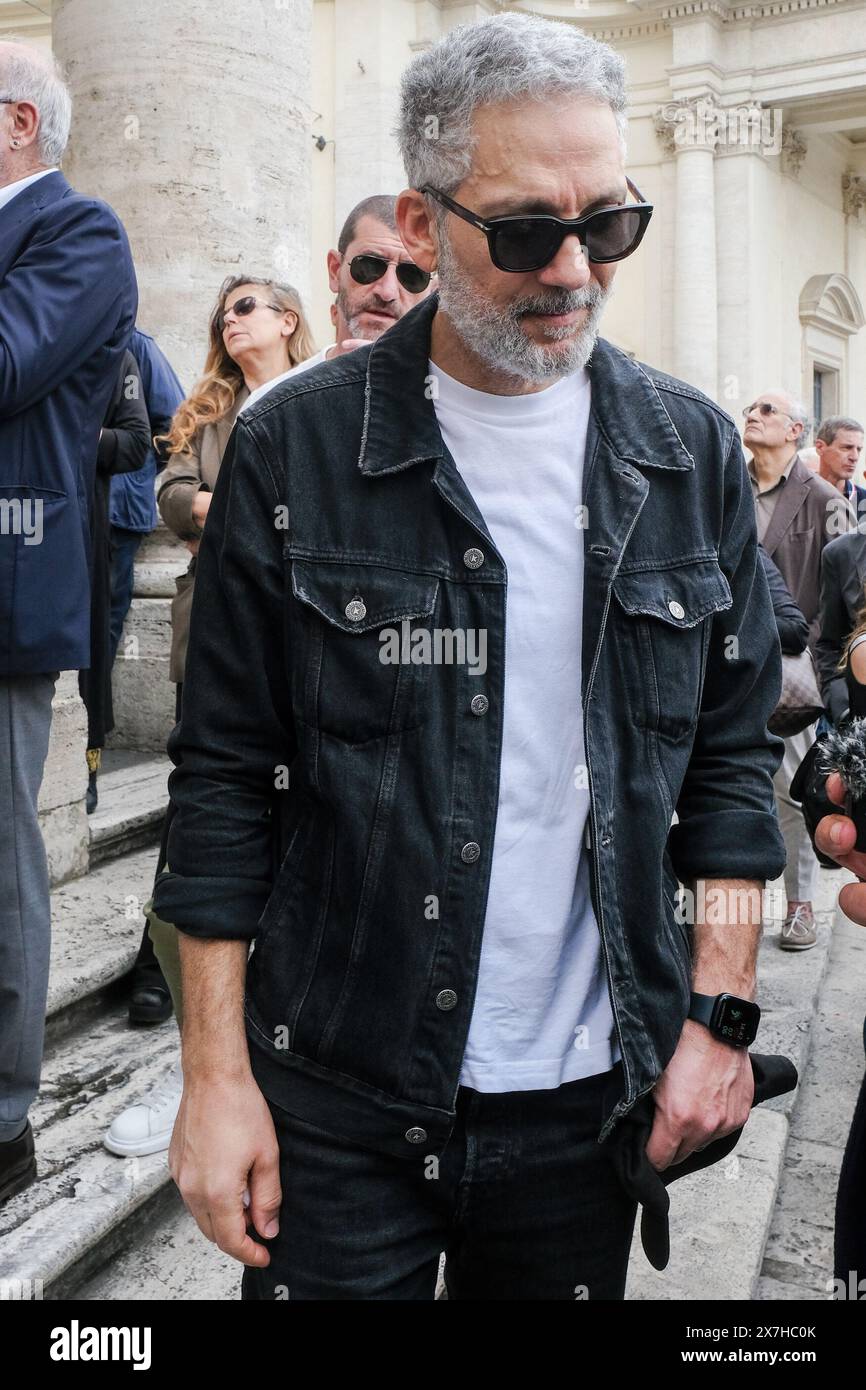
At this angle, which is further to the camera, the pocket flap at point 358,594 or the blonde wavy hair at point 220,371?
the blonde wavy hair at point 220,371

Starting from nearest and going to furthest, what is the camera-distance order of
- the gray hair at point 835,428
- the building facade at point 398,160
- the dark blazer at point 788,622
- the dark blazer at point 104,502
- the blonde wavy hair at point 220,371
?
the blonde wavy hair at point 220,371
the dark blazer at point 104,502
the dark blazer at point 788,622
the building facade at point 398,160
the gray hair at point 835,428

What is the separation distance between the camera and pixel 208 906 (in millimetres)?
1531

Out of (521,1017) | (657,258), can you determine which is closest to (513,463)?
(521,1017)

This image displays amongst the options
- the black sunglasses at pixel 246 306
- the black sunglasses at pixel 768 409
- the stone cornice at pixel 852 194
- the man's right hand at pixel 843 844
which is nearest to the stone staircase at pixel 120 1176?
the man's right hand at pixel 843 844

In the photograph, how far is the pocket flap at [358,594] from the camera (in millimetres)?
1509

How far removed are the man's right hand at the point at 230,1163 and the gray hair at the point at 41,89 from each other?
2085 millimetres

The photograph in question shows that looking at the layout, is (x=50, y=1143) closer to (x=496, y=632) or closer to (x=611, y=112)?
(x=496, y=632)

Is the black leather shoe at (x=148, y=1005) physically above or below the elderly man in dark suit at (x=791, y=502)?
below

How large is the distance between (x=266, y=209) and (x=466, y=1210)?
4.83 metres

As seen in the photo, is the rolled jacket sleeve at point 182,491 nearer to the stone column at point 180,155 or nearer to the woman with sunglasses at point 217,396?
the woman with sunglasses at point 217,396

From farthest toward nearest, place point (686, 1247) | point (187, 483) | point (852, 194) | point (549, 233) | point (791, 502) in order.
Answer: point (852, 194), point (791, 502), point (187, 483), point (686, 1247), point (549, 233)

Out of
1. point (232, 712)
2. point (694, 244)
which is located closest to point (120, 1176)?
point (232, 712)

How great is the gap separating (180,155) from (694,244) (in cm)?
1638

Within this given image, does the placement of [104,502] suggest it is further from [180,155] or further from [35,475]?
[180,155]
